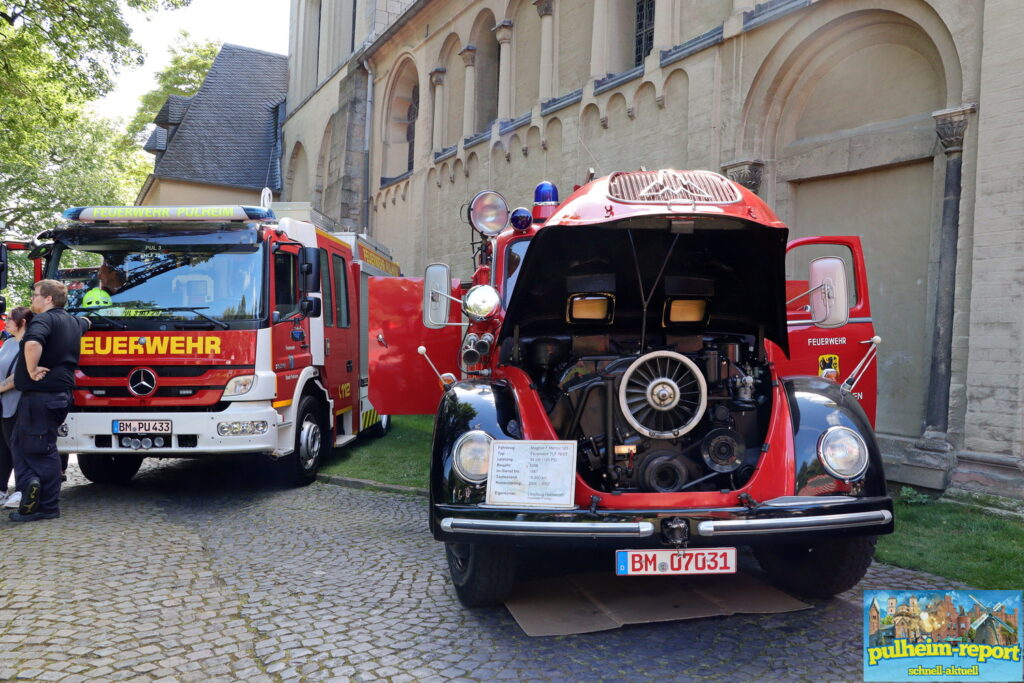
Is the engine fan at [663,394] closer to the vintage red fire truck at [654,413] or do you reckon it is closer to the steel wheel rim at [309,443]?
the vintage red fire truck at [654,413]

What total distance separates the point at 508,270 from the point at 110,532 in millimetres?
3617

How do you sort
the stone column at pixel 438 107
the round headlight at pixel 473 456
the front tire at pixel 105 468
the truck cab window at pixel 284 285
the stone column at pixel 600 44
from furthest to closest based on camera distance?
1. the stone column at pixel 438 107
2. the stone column at pixel 600 44
3. the front tire at pixel 105 468
4. the truck cab window at pixel 284 285
5. the round headlight at pixel 473 456

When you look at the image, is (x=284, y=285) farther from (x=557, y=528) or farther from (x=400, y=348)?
(x=557, y=528)

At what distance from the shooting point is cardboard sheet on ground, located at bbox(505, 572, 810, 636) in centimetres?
409

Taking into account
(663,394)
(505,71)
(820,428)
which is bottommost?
(820,428)

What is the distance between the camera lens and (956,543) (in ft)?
18.6

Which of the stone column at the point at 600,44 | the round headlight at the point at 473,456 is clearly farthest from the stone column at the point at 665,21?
the round headlight at the point at 473,456

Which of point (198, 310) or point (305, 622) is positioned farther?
point (198, 310)

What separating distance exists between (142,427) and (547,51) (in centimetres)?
1059

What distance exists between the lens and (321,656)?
371 centimetres

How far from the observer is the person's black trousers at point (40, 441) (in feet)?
20.4

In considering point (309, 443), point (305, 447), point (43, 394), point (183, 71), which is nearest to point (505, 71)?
point (309, 443)

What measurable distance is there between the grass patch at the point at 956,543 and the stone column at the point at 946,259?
0.95 meters

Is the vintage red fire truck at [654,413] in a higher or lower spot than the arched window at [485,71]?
lower
